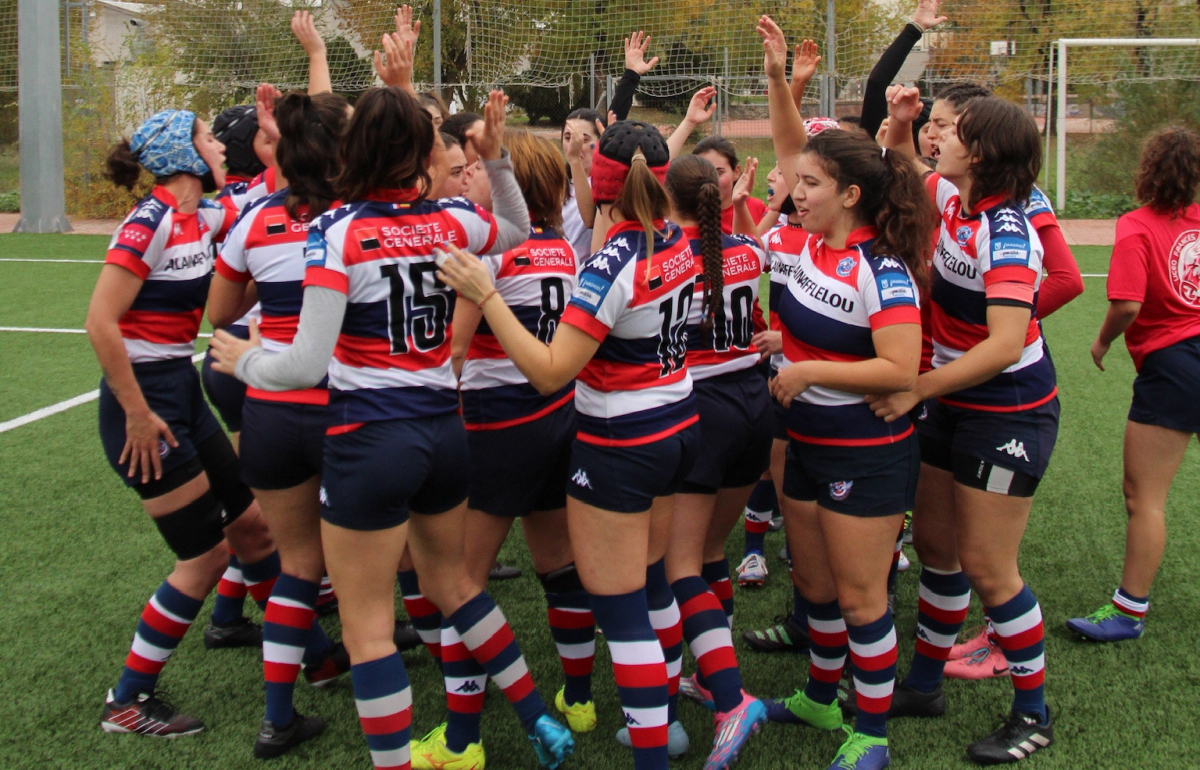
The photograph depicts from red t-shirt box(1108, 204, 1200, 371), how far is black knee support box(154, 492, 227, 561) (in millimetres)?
3398

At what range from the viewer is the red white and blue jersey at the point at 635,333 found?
2717 millimetres

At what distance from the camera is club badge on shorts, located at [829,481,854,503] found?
2.94 m

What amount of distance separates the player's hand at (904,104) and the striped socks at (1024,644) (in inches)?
67.3

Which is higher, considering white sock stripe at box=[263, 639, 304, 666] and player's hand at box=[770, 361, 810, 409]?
player's hand at box=[770, 361, 810, 409]

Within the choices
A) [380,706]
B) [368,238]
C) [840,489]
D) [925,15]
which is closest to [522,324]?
[368,238]

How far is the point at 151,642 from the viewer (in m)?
3.45

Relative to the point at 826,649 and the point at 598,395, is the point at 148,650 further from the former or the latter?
the point at 826,649

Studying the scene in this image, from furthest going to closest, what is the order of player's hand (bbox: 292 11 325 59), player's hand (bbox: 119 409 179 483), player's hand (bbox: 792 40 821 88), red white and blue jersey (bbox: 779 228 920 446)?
player's hand (bbox: 292 11 325 59) → player's hand (bbox: 792 40 821 88) → player's hand (bbox: 119 409 179 483) → red white and blue jersey (bbox: 779 228 920 446)

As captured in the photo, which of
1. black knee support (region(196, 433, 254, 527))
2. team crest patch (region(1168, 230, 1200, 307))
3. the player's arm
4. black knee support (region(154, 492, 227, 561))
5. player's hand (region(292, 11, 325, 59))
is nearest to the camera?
the player's arm

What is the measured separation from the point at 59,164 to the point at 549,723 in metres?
16.1

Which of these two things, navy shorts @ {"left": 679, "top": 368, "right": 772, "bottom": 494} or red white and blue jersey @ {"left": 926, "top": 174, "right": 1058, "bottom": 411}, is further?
navy shorts @ {"left": 679, "top": 368, "right": 772, "bottom": 494}

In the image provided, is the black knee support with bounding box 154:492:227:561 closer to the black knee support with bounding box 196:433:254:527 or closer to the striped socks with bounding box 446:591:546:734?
the black knee support with bounding box 196:433:254:527

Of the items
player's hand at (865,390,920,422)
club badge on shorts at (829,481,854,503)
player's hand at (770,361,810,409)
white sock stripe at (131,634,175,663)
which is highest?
player's hand at (770,361,810,409)

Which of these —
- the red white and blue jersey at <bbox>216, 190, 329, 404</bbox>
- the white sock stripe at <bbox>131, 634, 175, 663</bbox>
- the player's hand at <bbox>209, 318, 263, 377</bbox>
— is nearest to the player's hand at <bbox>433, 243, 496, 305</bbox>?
the player's hand at <bbox>209, 318, 263, 377</bbox>
